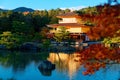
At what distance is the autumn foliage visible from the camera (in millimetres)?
6918

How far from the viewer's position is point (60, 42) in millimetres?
29828

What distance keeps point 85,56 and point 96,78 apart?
22.0ft

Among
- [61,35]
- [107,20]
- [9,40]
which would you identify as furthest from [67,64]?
[107,20]

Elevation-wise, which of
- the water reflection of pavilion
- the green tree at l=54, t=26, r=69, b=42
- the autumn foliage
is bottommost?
the water reflection of pavilion

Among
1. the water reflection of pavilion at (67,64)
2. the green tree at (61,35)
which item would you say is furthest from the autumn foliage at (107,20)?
the green tree at (61,35)

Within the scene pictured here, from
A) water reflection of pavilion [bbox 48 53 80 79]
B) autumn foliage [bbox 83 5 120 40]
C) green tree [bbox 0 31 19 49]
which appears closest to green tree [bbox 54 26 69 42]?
green tree [bbox 0 31 19 49]

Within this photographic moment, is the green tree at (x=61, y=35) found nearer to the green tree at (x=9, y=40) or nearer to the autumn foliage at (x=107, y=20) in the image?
the green tree at (x=9, y=40)

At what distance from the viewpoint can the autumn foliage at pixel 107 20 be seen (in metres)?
6.92

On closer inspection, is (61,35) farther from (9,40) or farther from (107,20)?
(107,20)

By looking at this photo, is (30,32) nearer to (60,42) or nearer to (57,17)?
(60,42)

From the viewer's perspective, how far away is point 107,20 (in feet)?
23.0

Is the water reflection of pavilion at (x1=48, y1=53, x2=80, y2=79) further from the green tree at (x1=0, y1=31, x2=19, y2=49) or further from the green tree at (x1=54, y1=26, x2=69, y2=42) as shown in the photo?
the green tree at (x1=54, y1=26, x2=69, y2=42)

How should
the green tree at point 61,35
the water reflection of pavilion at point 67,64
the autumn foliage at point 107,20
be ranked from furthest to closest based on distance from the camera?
the green tree at point 61,35
the water reflection of pavilion at point 67,64
the autumn foliage at point 107,20

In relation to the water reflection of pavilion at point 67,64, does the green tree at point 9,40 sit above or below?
above
